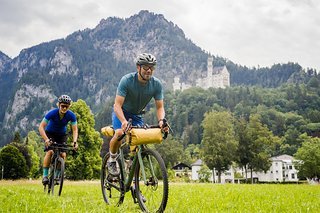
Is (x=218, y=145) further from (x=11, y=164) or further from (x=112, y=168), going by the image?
(x=112, y=168)

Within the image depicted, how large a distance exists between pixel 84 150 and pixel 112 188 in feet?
114

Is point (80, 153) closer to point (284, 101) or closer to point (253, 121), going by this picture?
point (253, 121)

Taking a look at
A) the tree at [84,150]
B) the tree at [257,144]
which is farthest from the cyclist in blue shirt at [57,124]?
the tree at [257,144]

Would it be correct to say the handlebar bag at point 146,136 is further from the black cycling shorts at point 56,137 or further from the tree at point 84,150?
the tree at point 84,150

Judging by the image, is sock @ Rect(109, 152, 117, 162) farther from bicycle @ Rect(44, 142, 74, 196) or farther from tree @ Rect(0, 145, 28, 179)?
tree @ Rect(0, 145, 28, 179)

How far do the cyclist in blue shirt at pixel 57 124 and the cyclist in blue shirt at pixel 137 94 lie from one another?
3084 mm

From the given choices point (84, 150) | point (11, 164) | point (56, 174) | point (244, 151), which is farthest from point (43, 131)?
point (244, 151)

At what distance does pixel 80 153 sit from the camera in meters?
40.5

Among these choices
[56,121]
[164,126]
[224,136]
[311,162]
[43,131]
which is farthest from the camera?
→ [311,162]

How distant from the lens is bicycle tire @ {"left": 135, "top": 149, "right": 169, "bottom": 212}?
5.50 meters

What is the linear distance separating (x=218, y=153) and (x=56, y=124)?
49.5 metres

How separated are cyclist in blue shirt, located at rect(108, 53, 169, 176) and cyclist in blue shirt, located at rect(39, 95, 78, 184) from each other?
121 inches

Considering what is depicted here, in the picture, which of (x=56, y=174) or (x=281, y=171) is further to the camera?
(x=281, y=171)

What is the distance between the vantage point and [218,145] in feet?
187
